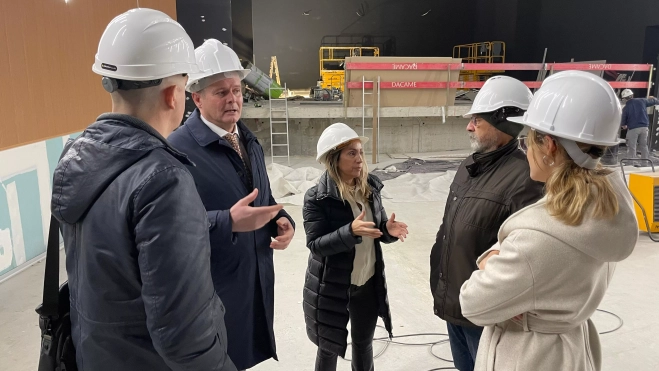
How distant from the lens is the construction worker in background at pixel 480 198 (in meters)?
2.11

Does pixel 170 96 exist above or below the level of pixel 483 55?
below

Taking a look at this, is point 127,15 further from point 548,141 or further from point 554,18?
point 554,18

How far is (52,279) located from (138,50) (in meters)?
0.77

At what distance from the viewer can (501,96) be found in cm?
236

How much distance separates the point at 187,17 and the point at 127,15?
6640 millimetres

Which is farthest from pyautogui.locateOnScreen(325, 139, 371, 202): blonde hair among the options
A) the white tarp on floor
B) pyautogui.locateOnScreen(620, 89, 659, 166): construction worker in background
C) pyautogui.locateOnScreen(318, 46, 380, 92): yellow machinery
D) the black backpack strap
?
pyautogui.locateOnScreen(318, 46, 380, 92): yellow machinery

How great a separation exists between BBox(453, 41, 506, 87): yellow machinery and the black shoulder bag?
1670cm

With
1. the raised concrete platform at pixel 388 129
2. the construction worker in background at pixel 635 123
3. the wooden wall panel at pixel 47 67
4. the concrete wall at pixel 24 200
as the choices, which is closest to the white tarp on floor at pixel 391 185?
the raised concrete platform at pixel 388 129

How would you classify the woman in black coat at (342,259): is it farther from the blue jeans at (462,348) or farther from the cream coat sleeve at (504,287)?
the cream coat sleeve at (504,287)

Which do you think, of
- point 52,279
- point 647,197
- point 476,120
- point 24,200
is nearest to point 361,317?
point 476,120

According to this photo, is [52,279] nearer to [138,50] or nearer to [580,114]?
[138,50]

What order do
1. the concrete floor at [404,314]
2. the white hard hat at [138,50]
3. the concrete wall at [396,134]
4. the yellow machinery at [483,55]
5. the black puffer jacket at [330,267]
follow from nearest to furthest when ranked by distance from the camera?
the white hard hat at [138,50] → the black puffer jacket at [330,267] → the concrete floor at [404,314] → the concrete wall at [396,134] → the yellow machinery at [483,55]

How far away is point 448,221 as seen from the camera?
238 centimetres

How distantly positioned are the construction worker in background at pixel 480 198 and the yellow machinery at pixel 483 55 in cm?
1519
